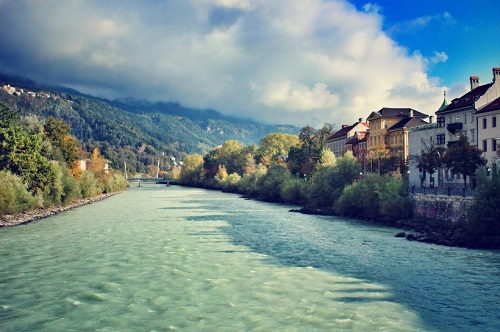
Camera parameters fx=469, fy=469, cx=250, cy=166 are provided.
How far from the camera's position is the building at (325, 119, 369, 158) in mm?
105938

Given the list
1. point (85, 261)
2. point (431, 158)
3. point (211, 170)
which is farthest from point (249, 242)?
point (211, 170)

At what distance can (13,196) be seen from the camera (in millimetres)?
49094

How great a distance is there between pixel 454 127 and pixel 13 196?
167 feet

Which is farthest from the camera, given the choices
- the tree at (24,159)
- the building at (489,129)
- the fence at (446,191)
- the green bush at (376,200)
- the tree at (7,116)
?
the tree at (7,116)

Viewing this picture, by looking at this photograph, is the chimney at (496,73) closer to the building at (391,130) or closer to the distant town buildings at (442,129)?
the distant town buildings at (442,129)

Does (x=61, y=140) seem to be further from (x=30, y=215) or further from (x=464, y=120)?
(x=464, y=120)

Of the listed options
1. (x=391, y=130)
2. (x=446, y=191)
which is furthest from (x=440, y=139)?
(x=391, y=130)

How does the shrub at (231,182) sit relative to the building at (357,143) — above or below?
below

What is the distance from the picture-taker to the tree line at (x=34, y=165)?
5078cm

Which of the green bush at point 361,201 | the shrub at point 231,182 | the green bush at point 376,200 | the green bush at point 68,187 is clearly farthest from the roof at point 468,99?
the shrub at point 231,182

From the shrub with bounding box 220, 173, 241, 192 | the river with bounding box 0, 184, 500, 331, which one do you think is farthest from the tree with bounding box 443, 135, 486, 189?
the shrub with bounding box 220, 173, 241, 192

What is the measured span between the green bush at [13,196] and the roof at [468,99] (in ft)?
169

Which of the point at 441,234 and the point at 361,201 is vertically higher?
the point at 361,201

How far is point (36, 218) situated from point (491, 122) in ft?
159
